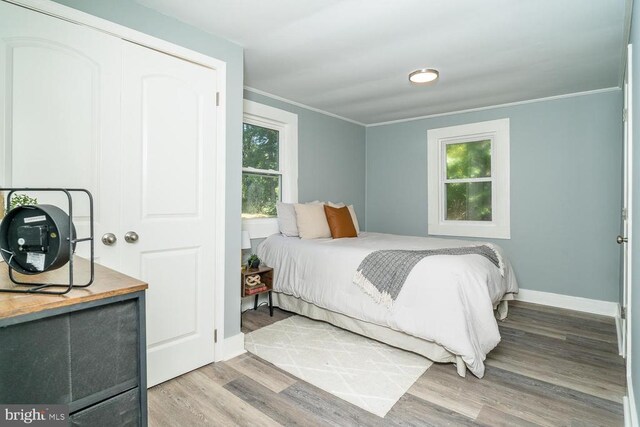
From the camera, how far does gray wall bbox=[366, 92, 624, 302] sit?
11.2 ft

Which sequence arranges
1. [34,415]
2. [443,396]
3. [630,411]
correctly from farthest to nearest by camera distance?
[443,396], [630,411], [34,415]

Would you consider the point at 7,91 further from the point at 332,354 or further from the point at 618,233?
the point at 618,233

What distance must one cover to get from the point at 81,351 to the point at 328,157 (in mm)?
3872

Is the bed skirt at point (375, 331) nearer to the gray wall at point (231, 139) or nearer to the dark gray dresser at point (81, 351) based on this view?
the gray wall at point (231, 139)

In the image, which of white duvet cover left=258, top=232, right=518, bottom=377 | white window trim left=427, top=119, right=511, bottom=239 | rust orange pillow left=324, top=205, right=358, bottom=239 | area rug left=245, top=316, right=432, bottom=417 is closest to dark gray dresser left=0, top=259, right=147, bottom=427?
area rug left=245, top=316, right=432, bottom=417

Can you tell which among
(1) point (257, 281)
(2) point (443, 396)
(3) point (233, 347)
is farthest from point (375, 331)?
(1) point (257, 281)

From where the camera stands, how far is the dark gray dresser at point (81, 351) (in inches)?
32.7

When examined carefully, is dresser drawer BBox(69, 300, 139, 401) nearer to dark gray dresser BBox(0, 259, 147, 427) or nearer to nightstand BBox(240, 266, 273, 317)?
dark gray dresser BBox(0, 259, 147, 427)

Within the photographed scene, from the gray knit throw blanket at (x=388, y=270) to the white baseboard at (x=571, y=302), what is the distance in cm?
138

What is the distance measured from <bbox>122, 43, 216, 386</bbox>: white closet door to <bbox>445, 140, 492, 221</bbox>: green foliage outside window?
3.30 meters

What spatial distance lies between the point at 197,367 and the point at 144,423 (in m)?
1.34

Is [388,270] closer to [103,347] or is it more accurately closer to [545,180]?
[103,347]

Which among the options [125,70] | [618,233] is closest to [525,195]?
[618,233]

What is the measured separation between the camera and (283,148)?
13.1 feet
